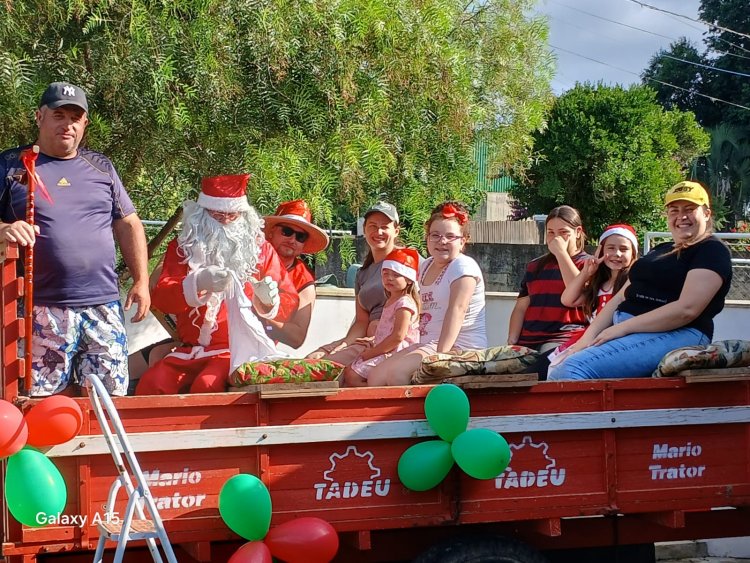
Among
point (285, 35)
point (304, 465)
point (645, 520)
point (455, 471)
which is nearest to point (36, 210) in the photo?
point (304, 465)

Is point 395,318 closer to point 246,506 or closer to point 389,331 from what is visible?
point 389,331

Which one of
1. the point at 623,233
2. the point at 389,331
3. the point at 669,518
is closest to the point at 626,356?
the point at 669,518

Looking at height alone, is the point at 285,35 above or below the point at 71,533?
above

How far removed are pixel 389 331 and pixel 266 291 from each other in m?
0.70

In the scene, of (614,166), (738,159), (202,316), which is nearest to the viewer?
(202,316)

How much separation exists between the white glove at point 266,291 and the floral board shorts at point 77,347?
2.86ft

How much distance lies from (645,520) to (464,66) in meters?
3.58

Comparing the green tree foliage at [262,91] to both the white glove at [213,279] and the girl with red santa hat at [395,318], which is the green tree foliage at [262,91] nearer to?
the girl with red santa hat at [395,318]

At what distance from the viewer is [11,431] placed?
133 inches

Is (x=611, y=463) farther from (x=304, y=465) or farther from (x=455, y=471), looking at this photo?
(x=304, y=465)

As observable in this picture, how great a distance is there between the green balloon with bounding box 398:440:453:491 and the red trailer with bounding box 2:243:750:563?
79 mm

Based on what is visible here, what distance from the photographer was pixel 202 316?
15.9 ft

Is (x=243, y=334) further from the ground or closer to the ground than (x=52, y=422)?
further from the ground
